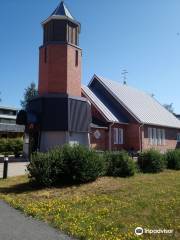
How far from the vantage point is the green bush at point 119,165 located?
50.9 ft

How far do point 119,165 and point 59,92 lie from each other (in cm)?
1288

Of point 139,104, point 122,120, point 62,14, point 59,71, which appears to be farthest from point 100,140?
point 62,14

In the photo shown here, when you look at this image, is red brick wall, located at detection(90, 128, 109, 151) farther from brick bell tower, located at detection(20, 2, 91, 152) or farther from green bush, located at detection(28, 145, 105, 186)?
green bush, located at detection(28, 145, 105, 186)

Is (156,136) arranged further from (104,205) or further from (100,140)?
(104,205)

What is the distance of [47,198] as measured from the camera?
35.7 ft

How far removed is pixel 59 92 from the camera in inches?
1072

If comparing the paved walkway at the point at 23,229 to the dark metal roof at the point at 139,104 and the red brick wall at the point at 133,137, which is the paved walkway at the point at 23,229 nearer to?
the red brick wall at the point at 133,137

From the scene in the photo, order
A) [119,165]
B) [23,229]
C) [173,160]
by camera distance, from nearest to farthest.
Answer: [23,229]
[119,165]
[173,160]

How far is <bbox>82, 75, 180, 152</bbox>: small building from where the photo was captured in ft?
104

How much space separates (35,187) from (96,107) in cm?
2008

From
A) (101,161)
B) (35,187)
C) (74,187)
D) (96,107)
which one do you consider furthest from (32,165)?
(96,107)

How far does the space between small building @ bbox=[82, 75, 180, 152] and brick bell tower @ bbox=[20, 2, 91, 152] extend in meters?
3.23

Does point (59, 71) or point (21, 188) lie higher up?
point (59, 71)

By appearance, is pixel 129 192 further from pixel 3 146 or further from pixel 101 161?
pixel 3 146
